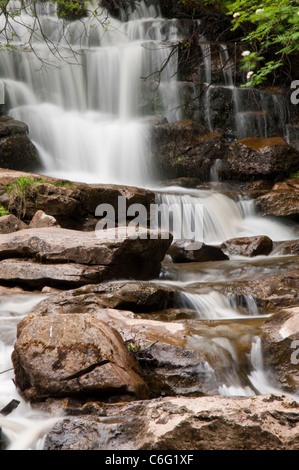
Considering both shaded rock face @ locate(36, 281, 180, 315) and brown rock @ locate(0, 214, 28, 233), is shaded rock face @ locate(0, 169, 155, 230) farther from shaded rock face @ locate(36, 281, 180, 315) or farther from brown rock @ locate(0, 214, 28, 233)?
shaded rock face @ locate(36, 281, 180, 315)

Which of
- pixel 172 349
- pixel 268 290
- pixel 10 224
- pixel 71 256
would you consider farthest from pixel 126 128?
pixel 172 349

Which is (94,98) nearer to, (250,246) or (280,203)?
(280,203)

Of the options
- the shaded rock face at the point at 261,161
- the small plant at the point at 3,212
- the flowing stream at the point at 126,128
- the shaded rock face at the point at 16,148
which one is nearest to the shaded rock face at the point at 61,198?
the small plant at the point at 3,212

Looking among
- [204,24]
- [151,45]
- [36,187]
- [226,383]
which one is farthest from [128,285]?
[204,24]

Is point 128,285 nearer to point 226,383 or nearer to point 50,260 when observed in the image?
point 50,260

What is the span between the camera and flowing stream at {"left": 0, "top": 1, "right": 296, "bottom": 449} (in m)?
5.14

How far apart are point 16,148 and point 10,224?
369 cm

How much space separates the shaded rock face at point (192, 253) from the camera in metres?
7.37

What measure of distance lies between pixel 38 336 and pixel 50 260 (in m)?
2.43

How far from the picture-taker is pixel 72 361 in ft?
9.92

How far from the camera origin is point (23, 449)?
103 inches

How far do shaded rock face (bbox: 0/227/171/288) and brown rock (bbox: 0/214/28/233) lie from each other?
35.7 inches

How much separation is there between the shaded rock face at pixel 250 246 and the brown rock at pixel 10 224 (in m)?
3.59

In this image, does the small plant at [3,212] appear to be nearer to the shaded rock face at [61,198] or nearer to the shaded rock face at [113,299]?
the shaded rock face at [61,198]
